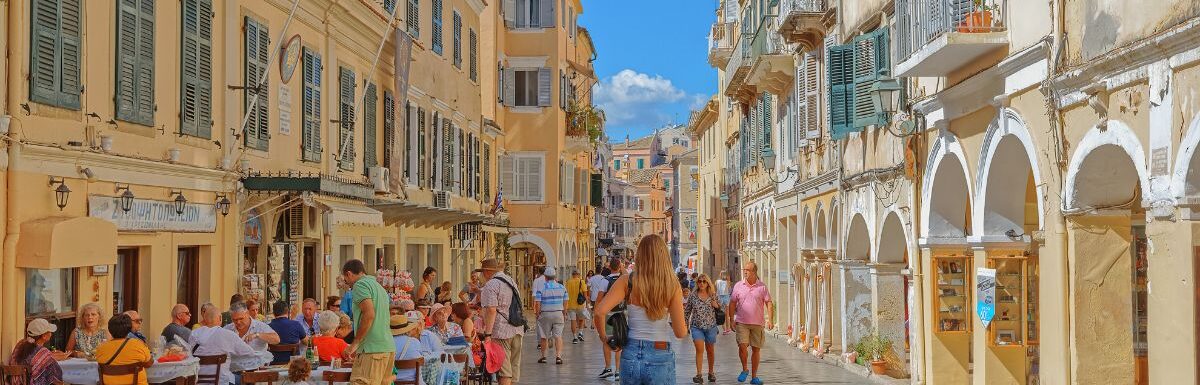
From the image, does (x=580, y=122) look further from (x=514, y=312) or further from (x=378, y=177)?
(x=514, y=312)

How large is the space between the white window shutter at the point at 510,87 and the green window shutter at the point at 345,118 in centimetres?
2226

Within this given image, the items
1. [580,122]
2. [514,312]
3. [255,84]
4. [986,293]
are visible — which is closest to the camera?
[986,293]

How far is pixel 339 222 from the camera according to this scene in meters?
18.2

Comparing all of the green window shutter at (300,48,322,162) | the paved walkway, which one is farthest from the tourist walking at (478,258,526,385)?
the green window shutter at (300,48,322,162)

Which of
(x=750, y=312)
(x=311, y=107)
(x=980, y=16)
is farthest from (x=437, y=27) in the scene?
(x=980, y=16)

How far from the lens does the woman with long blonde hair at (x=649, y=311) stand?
963 centimetres

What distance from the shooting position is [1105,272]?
11.9 m

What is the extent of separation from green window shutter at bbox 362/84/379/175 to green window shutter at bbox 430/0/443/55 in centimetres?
466

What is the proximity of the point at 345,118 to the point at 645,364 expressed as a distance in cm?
1278

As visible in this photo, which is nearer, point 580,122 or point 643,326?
point 643,326

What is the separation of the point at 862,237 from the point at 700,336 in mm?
4753

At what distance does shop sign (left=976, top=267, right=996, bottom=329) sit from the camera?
582 inches

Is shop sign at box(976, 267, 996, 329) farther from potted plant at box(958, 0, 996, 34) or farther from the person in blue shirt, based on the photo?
the person in blue shirt

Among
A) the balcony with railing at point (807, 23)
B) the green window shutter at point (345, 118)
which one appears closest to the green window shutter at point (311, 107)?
the green window shutter at point (345, 118)
